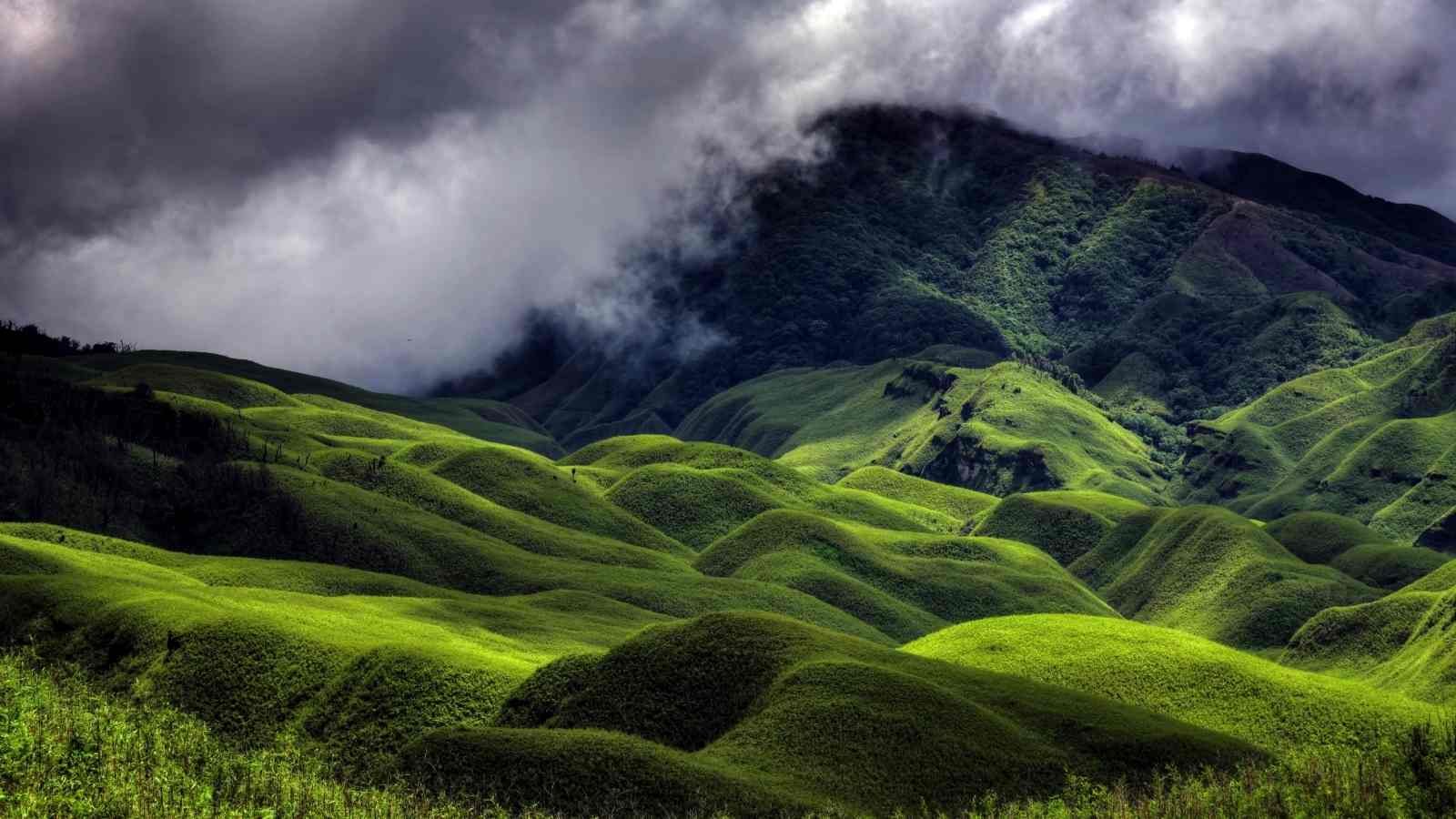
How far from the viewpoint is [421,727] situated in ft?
515

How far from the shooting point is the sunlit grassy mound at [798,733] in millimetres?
120125

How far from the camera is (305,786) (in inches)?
4500

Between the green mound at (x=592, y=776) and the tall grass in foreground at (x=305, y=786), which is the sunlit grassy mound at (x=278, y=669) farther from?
the green mound at (x=592, y=776)

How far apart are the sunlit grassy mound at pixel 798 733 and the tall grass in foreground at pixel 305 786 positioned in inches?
195

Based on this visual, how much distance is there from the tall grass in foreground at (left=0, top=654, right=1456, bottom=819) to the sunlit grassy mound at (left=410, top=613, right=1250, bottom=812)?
16.2 feet

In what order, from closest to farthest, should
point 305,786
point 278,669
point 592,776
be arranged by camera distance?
1. point 305,786
2. point 592,776
3. point 278,669

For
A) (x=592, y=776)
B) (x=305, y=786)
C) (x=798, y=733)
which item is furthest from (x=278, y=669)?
(x=798, y=733)

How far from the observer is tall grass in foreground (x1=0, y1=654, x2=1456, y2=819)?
91.8 m

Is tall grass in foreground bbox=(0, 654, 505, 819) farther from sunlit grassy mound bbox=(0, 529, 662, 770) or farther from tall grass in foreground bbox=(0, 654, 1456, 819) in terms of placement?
sunlit grassy mound bbox=(0, 529, 662, 770)

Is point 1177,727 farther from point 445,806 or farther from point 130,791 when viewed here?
point 130,791

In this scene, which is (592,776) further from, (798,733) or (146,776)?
(146,776)

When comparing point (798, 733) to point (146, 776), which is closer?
point (146, 776)

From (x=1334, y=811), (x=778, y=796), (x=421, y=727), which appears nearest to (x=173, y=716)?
(x=421, y=727)

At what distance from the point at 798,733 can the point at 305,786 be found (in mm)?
42270
